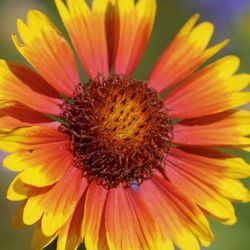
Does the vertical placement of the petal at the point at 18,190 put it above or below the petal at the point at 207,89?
below

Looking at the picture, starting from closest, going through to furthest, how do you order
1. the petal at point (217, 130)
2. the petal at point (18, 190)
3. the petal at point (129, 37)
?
the petal at point (18, 190) → the petal at point (217, 130) → the petal at point (129, 37)

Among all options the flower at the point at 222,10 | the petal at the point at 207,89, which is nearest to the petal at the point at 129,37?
the petal at the point at 207,89

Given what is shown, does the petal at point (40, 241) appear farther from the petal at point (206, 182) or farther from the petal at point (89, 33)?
the petal at point (89, 33)

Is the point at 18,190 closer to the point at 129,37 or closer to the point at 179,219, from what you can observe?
the point at 179,219

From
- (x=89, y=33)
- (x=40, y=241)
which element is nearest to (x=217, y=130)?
(x=89, y=33)

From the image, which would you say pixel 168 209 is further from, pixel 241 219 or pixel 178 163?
pixel 241 219

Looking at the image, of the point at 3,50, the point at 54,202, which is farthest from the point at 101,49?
the point at 3,50

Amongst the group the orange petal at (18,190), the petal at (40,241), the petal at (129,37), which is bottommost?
the petal at (40,241)
